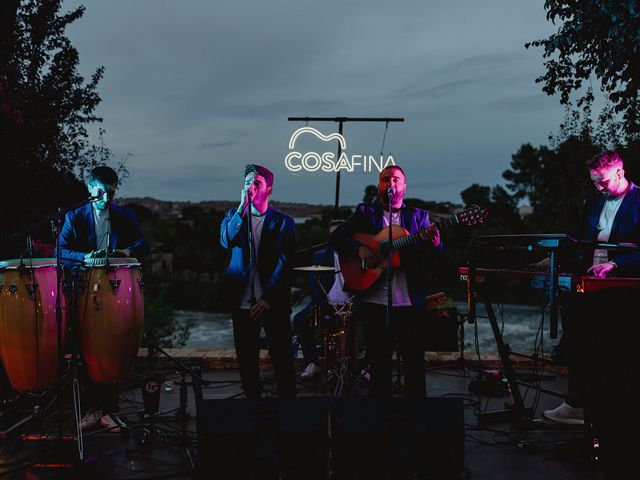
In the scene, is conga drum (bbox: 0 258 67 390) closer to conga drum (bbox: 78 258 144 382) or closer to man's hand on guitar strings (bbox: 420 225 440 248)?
conga drum (bbox: 78 258 144 382)

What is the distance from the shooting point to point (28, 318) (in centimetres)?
397

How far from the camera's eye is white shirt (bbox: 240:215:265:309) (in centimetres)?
411

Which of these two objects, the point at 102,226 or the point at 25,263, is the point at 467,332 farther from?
the point at 25,263

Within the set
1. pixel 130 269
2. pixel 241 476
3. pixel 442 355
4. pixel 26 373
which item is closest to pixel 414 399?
pixel 241 476

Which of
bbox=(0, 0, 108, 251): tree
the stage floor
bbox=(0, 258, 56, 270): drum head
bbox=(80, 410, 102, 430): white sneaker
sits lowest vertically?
the stage floor

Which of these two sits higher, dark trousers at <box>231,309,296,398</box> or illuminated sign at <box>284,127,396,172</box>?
illuminated sign at <box>284,127,396,172</box>

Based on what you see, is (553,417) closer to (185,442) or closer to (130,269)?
(185,442)

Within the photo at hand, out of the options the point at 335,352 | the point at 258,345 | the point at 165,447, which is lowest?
the point at 165,447

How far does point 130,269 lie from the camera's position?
13.8ft

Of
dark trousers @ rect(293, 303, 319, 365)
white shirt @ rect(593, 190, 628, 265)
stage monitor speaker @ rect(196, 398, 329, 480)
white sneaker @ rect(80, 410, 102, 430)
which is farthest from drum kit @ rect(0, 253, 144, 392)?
white shirt @ rect(593, 190, 628, 265)

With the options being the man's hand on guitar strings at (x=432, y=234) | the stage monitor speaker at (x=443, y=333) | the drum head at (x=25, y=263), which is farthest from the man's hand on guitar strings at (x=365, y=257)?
the stage monitor speaker at (x=443, y=333)

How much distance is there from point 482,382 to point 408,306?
1.99 m

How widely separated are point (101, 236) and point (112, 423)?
144 centimetres

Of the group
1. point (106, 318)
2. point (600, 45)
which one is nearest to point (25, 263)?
point (106, 318)
